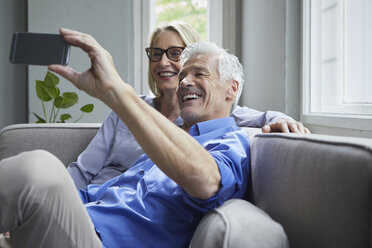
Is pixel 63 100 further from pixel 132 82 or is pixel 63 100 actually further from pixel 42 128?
pixel 42 128

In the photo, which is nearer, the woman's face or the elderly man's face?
the elderly man's face

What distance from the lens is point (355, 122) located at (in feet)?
5.48

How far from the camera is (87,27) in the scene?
325 centimetres

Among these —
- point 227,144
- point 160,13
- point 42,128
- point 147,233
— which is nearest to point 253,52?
point 160,13

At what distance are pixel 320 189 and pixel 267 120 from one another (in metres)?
0.76

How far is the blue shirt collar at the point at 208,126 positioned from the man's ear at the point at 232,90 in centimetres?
18

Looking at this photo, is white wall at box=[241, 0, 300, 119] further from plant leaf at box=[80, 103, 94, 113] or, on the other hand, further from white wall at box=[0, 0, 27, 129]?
white wall at box=[0, 0, 27, 129]

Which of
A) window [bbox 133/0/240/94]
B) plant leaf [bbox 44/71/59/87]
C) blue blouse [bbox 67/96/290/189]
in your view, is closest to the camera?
blue blouse [bbox 67/96/290/189]

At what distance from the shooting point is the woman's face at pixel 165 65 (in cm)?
189

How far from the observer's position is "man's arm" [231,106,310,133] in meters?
1.25

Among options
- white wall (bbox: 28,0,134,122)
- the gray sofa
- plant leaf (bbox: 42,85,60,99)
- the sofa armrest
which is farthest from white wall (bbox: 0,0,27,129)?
the gray sofa

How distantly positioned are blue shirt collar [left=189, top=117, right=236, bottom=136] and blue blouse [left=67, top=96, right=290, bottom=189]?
0.28 meters

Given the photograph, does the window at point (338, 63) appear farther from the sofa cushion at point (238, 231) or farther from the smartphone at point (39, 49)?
the smartphone at point (39, 49)

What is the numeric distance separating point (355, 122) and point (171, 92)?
2.72ft
